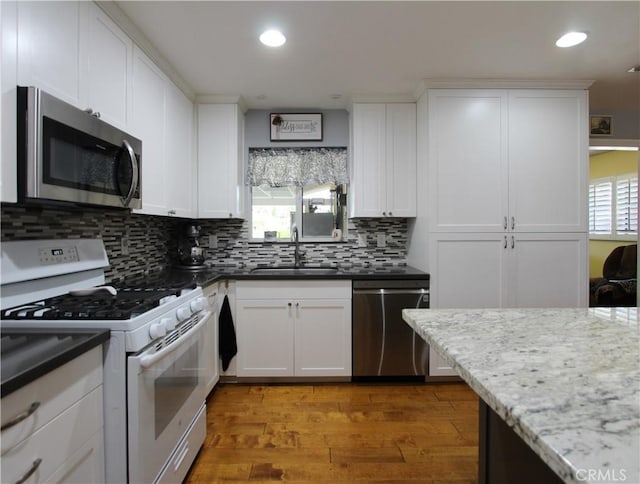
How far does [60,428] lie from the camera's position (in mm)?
922

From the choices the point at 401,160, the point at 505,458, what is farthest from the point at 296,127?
the point at 505,458

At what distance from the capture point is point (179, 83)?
8.08 ft

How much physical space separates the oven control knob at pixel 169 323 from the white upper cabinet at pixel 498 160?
6.51 feet

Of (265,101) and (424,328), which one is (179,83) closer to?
(265,101)

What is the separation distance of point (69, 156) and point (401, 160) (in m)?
2.36

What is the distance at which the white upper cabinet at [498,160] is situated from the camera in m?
2.55

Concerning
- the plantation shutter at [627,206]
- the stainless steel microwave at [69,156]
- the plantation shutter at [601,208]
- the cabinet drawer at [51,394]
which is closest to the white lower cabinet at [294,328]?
the stainless steel microwave at [69,156]

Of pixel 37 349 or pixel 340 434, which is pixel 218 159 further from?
pixel 340 434

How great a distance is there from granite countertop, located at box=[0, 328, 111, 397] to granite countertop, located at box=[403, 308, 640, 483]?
105 cm

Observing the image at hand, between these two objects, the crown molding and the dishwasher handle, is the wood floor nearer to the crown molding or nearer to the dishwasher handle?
the dishwasher handle

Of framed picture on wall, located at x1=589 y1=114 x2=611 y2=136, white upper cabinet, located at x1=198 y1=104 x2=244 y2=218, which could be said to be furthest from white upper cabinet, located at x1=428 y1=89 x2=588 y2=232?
white upper cabinet, located at x1=198 y1=104 x2=244 y2=218

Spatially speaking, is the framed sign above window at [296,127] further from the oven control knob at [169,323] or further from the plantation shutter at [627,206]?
the plantation shutter at [627,206]

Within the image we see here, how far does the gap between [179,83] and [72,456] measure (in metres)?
2.42

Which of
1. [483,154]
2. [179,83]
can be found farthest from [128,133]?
[483,154]
